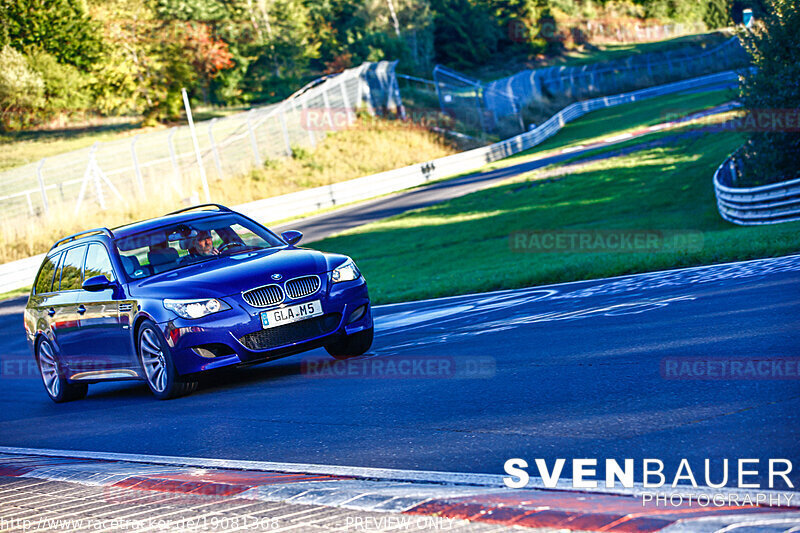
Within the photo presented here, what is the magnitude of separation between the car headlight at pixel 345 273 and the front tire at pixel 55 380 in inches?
144

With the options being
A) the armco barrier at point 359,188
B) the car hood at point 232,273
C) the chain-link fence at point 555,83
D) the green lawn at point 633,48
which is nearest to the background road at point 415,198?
the armco barrier at point 359,188

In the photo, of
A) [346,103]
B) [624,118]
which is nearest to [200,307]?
[346,103]

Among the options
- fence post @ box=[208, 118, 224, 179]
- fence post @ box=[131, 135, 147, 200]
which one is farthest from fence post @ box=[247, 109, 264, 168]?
fence post @ box=[131, 135, 147, 200]

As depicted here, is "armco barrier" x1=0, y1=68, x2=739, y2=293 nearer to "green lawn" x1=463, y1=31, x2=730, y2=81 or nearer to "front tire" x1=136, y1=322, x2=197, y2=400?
"front tire" x1=136, y1=322, x2=197, y2=400

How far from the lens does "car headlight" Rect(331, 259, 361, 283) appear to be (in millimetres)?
9273

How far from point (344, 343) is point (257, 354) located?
134 cm

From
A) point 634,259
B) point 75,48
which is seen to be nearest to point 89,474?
point 634,259

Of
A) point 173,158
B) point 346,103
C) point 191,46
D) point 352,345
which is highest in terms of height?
point 191,46

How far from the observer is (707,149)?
3331 centimetres

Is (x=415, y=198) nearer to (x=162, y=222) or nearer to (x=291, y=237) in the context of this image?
(x=291, y=237)

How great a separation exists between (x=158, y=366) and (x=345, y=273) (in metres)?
1.99

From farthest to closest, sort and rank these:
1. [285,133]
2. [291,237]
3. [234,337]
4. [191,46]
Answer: [191,46], [285,133], [291,237], [234,337]

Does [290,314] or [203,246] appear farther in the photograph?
[203,246]

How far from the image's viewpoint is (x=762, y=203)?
19.3m
